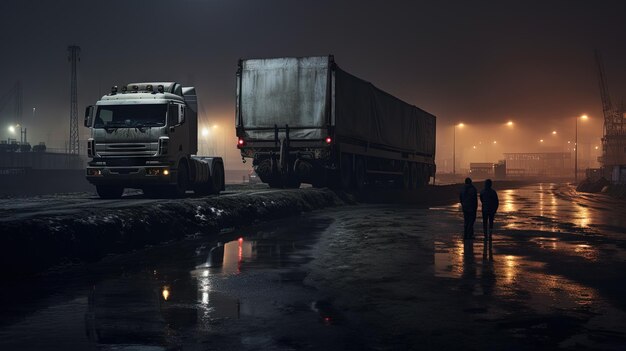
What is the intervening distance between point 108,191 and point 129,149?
2141 mm

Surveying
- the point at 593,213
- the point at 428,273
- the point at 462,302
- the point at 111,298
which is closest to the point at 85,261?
the point at 111,298

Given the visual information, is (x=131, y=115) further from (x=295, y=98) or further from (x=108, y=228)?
(x=295, y=98)

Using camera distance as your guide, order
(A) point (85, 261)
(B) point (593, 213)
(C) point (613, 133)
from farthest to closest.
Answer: (C) point (613, 133), (B) point (593, 213), (A) point (85, 261)

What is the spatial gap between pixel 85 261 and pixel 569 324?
788cm

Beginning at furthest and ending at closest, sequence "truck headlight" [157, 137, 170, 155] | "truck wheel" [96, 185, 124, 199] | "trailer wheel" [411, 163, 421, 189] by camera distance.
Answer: "trailer wheel" [411, 163, 421, 189] < "truck wheel" [96, 185, 124, 199] < "truck headlight" [157, 137, 170, 155]

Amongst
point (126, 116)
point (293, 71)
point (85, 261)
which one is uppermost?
point (293, 71)

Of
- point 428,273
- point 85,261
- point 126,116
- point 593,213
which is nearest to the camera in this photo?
point 428,273

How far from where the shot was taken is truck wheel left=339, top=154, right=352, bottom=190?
87.3 feet

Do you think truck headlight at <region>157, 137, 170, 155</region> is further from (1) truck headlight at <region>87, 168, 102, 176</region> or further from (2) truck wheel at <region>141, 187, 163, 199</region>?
(2) truck wheel at <region>141, 187, 163, 199</region>

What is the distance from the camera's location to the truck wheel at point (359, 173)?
91.9ft

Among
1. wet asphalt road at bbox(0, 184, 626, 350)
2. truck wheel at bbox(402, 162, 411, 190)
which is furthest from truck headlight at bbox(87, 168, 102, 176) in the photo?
truck wheel at bbox(402, 162, 411, 190)

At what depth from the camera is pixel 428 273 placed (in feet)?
31.9

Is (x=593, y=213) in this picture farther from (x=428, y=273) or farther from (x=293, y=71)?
(x=428, y=273)

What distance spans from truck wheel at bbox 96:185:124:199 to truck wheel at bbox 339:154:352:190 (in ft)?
30.9
